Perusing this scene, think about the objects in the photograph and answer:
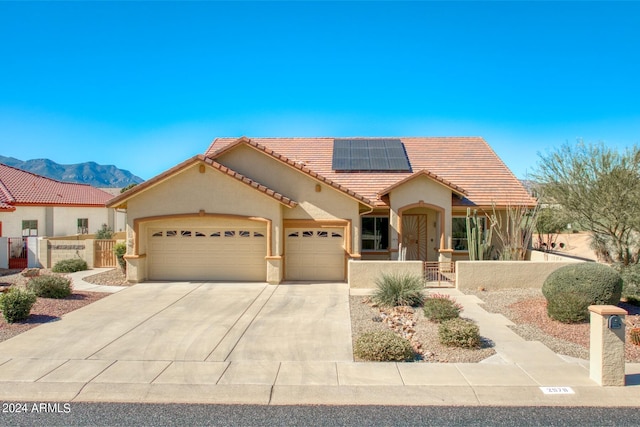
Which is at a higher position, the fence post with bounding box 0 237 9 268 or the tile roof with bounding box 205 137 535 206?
the tile roof with bounding box 205 137 535 206

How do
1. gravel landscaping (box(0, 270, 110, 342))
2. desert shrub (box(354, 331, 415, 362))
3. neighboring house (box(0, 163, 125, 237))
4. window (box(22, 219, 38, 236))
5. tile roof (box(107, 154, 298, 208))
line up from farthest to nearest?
window (box(22, 219, 38, 236)), neighboring house (box(0, 163, 125, 237)), tile roof (box(107, 154, 298, 208)), gravel landscaping (box(0, 270, 110, 342)), desert shrub (box(354, 331, 415, 362))

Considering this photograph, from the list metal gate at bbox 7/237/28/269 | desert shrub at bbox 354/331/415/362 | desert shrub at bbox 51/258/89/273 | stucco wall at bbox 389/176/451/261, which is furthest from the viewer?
metal gate at bbox 7/237/28/269

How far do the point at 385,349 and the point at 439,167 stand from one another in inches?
618

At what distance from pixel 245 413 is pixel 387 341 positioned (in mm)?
3122

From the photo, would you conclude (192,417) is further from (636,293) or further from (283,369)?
(636,293)

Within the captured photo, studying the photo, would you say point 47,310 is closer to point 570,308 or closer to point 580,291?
point 570,308

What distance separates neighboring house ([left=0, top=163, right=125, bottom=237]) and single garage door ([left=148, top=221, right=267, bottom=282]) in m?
10.5

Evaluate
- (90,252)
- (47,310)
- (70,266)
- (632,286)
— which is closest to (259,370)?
(47,310)

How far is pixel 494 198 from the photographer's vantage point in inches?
779

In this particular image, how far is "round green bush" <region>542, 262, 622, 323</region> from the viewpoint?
10195 mm

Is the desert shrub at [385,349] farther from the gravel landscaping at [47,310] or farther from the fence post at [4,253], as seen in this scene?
the fence post at [4,253]

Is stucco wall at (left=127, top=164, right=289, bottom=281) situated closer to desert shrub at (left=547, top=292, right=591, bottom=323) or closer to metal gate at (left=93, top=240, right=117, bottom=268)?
metal gate at (left=93, top=240, right=117, bottom=268)

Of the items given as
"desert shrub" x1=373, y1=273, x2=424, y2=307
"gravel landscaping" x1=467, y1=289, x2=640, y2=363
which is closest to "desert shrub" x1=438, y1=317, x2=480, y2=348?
"gravel landscaping" x1=467, y1=289, x2=640, y2=363

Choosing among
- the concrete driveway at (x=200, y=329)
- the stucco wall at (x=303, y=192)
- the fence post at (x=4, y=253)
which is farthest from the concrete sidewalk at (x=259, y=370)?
the fence post at (x=4, y=253)
